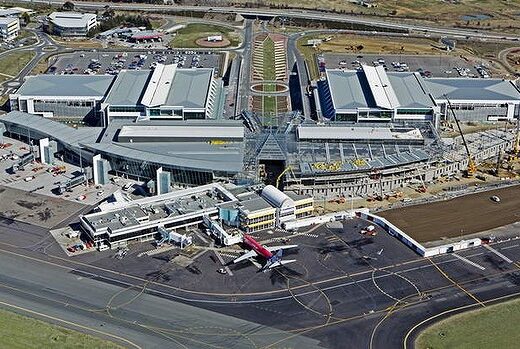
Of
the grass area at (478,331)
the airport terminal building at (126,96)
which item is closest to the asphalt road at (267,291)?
the grass area at (478,331)

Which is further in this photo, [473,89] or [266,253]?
[473,89]

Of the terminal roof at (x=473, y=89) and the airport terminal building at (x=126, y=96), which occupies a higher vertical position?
the terminal roof at (x=473, y=89)

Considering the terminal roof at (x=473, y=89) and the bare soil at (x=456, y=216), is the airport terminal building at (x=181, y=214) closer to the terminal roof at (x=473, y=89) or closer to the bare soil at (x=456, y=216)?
the bare soil at (x=456, y=216)

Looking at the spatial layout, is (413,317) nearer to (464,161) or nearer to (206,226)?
(206,226)

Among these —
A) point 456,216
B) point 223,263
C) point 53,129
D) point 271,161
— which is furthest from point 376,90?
point 223,263

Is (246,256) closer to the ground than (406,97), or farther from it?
closer to the ground

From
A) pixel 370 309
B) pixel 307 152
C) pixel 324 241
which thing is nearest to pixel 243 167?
pixel 307 152

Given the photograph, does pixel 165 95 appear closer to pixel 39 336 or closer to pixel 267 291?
pixel 267 291

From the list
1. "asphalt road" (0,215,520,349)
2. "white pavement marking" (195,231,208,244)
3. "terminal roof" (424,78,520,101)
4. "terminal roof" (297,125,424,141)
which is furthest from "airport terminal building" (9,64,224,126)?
"terminal roof" (424,78,520,101)
